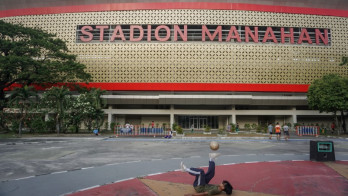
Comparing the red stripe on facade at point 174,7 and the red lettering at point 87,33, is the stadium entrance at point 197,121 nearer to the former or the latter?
the red stripe on facade at point 174,7

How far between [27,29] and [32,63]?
5432 millimetres

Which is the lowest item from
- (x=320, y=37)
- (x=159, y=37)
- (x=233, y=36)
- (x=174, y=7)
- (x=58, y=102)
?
(x=58, y=102)

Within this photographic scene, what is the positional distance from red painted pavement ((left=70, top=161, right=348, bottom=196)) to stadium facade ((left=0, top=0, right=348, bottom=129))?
30.2 metres

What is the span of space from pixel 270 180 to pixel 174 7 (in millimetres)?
37365

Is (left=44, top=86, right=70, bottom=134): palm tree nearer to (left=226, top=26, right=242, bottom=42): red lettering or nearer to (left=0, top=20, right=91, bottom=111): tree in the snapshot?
(left=0, top=20, right=91, bottom=111): tree

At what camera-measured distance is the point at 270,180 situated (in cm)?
582

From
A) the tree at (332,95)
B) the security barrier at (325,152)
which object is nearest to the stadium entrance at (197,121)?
the tree at (332,95)

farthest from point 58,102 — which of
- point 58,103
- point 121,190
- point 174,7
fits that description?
point 174,7

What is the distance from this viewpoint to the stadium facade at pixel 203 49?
37.8 m

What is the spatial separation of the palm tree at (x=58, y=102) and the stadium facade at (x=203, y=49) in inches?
456

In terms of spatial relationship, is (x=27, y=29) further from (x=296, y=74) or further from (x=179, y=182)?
(x=296, y=74)

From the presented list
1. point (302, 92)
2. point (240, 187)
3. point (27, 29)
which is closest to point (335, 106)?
point (302, 92)

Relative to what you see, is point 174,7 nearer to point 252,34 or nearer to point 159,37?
point 159,37

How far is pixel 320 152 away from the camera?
8.73 metres
